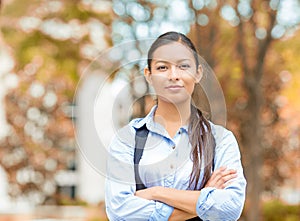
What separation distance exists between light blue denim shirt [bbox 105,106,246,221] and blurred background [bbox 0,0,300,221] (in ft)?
0.25

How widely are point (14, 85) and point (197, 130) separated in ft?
66.6

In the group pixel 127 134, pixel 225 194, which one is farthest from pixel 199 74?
pixel 225 194

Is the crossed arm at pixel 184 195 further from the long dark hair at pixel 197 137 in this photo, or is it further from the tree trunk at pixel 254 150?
the tree trunk at pixel 254 150

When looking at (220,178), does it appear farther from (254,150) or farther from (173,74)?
(254,150)

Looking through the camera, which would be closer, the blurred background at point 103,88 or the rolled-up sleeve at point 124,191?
the rolled-up sleeve at point 124,191

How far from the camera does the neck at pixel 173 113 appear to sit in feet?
9.80

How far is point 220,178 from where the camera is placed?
9.77ft

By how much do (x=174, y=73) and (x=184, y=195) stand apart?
424mm

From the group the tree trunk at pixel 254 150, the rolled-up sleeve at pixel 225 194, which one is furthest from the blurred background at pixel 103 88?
the rolled-up sleeve at pixel 225 194

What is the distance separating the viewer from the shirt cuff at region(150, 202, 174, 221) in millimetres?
2998

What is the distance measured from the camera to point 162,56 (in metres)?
2.99

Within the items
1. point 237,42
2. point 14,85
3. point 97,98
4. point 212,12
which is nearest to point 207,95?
point 97,98

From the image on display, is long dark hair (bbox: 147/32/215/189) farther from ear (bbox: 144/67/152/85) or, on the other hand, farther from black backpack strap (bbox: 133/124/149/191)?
black backpack strap (bbox: 133/124/149/191)

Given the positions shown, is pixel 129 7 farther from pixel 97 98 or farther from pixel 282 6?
pixel 97 98
